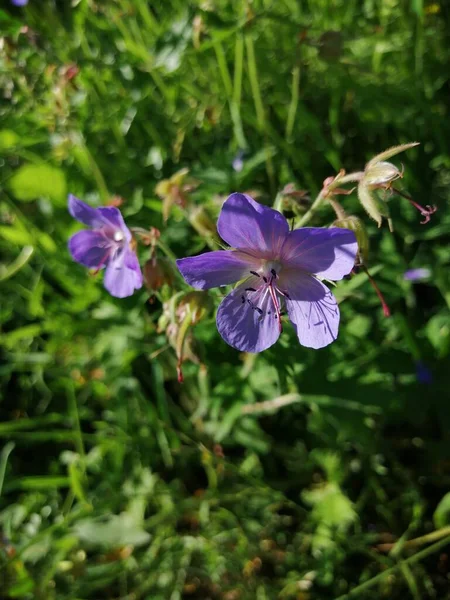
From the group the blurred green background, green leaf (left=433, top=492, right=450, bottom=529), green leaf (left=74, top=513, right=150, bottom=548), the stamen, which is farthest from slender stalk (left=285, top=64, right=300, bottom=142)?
green leaf (left=74, top=513, right=150, bottom=548)

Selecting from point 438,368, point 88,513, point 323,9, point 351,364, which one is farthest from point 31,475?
point 323,9

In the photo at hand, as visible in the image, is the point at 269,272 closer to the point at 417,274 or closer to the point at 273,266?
the point at 273,266

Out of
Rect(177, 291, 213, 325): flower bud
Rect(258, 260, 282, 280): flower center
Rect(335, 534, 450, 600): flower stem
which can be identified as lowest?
Rect(335, 534, 450, 600): flower stem

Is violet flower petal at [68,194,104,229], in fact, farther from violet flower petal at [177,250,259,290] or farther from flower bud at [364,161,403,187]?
flower bud at [364,161,403,187]

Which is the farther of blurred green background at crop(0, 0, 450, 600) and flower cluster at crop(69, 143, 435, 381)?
blurred green background at crop(0, 0, 450, 600)

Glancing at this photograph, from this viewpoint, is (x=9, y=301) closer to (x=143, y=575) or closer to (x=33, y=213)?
(x=33, y=213)

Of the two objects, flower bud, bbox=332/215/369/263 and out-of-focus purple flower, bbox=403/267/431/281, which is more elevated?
flower bud, bbox=332/215/369/263
